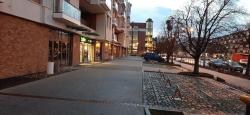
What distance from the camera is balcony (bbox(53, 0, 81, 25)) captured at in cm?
2238

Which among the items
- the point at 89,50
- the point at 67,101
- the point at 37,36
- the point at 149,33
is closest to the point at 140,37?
the point at 149,33

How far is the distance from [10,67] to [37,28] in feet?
14.0

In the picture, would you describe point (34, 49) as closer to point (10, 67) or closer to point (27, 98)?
point (10, 67)

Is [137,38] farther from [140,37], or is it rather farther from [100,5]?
[100,5]

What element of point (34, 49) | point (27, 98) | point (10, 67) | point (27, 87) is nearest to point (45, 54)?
point (34, 49)

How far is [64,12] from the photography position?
2316 centimetres

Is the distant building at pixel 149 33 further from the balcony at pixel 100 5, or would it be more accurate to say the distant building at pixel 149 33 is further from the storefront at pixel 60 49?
the storefront at pixel 60 49

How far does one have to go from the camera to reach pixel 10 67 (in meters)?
16.4

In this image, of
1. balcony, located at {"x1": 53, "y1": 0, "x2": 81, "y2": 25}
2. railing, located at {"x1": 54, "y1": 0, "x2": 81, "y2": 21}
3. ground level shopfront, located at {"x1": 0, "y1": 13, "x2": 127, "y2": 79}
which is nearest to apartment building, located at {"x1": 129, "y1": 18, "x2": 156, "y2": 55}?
ground level shopfront, located at {"x1": 0, "y1": 13, "x2": 127, "y2": 79}

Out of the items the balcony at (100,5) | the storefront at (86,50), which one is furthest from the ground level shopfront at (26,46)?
the balcony at (100,5)

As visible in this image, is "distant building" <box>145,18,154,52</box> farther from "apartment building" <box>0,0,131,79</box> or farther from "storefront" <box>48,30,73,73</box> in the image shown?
"storefront" <box>48,30,73,73</box>

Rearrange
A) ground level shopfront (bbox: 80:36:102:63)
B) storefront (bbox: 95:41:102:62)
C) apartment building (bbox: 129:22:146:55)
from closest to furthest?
1. ground level shopfront (bbox: 80:36:102:63)
2. storefront (bbox: 95:41:102:62)
3. apartment building (bbox: 129:22:146:55)

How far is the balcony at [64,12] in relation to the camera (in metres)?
22.4

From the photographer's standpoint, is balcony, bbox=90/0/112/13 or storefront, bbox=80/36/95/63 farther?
storefront, bbox=80/36/95/63
